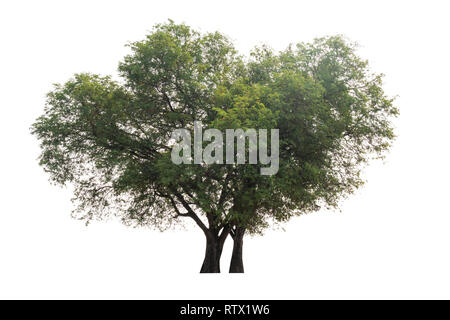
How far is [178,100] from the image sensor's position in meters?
19.9

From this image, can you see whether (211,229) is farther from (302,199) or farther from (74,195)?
(74,195)

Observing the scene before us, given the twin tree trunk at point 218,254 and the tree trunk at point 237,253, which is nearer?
the twin tree trunk at point 218,254

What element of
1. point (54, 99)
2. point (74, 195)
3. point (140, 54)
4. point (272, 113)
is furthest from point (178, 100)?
point (74, 195)

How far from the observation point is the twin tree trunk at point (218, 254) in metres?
21.7

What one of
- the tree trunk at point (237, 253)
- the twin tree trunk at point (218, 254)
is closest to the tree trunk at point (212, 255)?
the twin tree trunk at point (218, 254)

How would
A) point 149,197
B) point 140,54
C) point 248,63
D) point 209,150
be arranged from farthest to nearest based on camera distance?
point 149,197 < point 248,63 < point 140,54 < point 209,150

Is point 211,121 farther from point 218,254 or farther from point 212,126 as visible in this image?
point 218,254

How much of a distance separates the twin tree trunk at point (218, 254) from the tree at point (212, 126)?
2.1 inches

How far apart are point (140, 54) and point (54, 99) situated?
503 cm

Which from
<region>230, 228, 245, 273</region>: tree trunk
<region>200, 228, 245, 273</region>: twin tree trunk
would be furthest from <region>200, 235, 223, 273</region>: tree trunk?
<region>230, 228, 245, 273</region>: tree trunk

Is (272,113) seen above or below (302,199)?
above

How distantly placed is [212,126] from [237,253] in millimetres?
8214

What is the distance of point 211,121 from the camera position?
1911 cm

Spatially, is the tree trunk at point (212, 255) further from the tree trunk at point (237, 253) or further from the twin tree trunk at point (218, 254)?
the tree trunk at point (237, 253)
